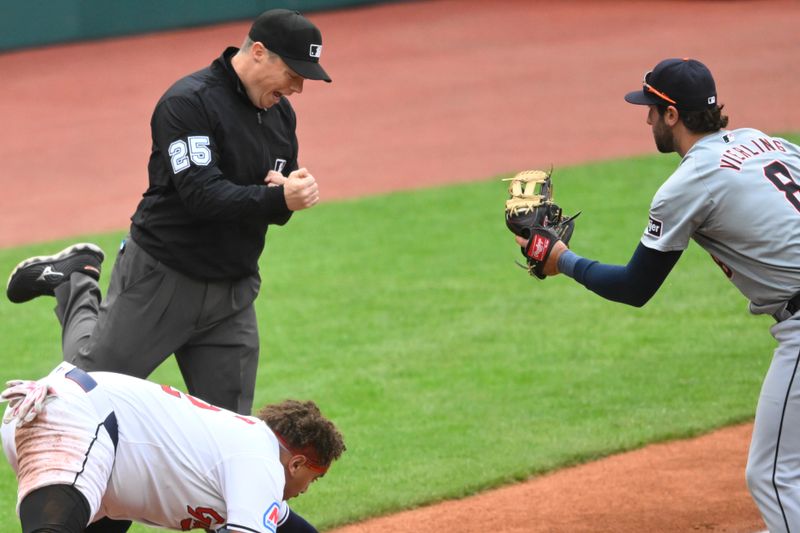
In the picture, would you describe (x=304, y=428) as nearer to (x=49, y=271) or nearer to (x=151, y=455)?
(x=151, y=455)

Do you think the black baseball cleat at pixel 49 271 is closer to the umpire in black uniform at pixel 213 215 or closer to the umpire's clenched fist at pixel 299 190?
the umpire in black uniform at pixel 213 215

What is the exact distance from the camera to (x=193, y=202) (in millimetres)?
4656

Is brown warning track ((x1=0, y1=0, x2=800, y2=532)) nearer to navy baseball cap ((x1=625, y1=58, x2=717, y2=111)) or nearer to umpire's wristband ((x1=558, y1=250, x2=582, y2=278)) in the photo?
umpire's wristband ((x1=558, y1=250, x2=582, y2=278))

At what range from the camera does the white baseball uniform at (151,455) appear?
12.3 ft

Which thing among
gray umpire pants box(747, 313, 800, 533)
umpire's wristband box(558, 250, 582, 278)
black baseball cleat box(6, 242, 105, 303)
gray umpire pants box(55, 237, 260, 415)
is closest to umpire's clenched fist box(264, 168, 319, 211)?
gray umpire pants box(55, 237, 260, 415)

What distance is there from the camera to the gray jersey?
14.0 ft

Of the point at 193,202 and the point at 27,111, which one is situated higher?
the point at 193,202

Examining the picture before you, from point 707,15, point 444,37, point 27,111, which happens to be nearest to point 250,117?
point 27,111

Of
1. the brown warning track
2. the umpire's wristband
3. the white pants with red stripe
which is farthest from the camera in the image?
the brown warning track

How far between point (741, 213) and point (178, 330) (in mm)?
2203

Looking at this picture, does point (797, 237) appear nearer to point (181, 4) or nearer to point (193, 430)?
point (193, 430)

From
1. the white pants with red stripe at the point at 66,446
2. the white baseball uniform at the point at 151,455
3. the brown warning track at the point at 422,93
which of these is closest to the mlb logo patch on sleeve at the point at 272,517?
the white baseball uniform at the point at 151,455

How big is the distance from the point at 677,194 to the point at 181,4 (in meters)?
17.0

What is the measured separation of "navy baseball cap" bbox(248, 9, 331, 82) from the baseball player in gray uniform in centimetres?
130
